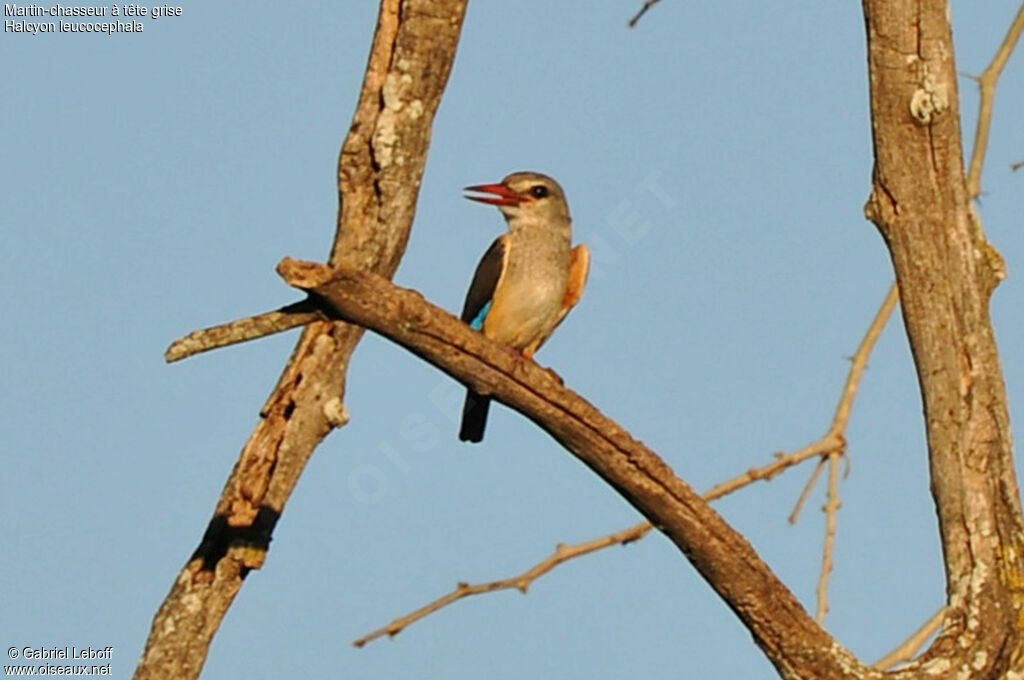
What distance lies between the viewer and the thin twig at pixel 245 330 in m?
3.73

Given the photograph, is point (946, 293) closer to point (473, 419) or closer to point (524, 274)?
point (524, 274)

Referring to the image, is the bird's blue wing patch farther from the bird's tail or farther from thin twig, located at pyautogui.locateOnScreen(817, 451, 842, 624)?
thin twig, located at pyautogui.locateOnScreen(817, 451, 842, 624)

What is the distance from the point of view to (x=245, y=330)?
3797 millimetres

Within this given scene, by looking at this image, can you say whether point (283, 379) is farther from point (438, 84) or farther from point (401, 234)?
point (438, 84)

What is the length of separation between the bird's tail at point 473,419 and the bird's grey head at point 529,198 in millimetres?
894

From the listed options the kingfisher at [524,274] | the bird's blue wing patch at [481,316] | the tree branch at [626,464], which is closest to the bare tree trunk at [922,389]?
the tree branch at [626,464]

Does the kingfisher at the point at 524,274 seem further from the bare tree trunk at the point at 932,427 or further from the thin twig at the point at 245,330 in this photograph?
the thin twig at the point at 245,330

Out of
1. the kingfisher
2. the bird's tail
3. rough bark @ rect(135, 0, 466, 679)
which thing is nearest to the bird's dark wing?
the kingfisher

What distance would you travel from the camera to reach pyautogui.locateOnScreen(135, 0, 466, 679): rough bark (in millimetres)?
5141

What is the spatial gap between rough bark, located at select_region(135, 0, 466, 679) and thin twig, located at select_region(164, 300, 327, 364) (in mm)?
1354

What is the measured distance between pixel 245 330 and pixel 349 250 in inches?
55.8

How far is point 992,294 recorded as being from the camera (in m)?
4.46

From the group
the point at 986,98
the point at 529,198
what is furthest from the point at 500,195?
the point at 986,98

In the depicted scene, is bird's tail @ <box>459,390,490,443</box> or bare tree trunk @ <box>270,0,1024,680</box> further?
bird's tail @ <box>459,390,490,443</box>
